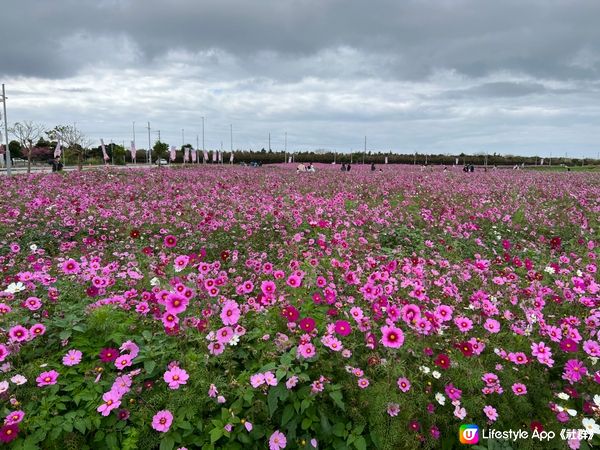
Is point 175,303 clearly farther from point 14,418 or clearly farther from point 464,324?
point 464,324

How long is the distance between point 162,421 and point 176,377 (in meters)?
0.21

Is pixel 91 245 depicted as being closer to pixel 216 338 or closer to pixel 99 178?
pixel 216 338

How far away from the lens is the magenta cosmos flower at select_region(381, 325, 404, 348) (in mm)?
2492

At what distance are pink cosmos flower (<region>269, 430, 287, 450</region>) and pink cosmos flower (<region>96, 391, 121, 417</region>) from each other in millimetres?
806

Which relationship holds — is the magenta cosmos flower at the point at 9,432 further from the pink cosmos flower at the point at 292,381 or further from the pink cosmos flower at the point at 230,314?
the pink cosmos flower at the point at 292,381

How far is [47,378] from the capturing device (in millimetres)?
2252

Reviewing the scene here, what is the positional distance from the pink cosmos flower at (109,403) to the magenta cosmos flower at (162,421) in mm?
212

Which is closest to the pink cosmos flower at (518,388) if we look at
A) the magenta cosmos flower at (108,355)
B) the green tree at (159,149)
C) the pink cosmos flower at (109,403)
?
the pink cosmos flower at (109,403)

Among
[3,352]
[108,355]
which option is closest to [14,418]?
[3,352]

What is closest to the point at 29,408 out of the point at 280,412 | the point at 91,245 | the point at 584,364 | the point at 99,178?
the point at 280,412

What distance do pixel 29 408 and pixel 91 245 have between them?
384 cm

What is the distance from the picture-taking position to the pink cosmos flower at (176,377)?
7.20 feet

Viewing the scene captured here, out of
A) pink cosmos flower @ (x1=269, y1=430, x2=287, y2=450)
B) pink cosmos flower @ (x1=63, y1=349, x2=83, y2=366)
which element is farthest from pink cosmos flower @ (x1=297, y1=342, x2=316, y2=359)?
pink cosmos flower @ (x1=63, y1=349, x2=83, y2=366)

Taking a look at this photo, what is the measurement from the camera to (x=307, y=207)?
8164mm
